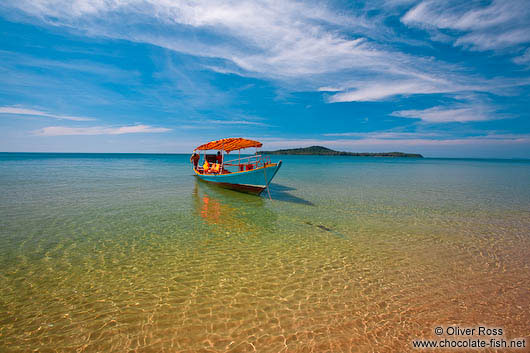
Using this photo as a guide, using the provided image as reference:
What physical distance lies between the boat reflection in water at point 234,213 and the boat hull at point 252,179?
761 mm

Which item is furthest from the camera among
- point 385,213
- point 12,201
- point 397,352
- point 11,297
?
point 12,201

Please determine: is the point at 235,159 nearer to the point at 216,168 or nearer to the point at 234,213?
the point at 216,168

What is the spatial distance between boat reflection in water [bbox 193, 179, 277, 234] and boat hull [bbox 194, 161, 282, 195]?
761 mm

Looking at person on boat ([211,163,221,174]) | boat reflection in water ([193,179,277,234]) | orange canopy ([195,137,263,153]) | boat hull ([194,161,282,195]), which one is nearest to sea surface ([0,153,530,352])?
boat reflection in water ([193,179,277,234])

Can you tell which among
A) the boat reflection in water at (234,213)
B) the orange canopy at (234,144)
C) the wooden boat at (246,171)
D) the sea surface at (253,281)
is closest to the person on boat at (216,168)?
the wooden boat at (246,171)

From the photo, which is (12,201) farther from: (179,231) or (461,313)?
(461,313)

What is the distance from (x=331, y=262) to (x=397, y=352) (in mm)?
3237

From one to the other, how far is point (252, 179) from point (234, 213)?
A: 555 centimetres

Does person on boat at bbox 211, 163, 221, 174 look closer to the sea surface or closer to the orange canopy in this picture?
the orange canopy

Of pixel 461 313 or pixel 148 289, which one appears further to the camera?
pixel 148 289

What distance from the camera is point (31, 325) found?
449cm

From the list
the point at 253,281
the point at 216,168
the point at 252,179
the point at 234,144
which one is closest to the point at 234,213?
the point at 252,179

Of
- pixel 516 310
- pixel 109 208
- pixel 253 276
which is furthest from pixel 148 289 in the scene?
pixel 109 208

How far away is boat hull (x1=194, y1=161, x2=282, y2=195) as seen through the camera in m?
17.8
